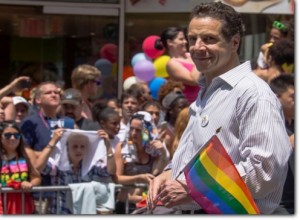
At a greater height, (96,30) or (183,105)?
(96,30)

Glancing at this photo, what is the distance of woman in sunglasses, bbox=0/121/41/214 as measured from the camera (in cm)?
621

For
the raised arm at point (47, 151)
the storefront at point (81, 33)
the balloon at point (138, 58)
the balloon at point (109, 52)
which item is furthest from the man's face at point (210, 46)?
the balloon at point (109, 52)

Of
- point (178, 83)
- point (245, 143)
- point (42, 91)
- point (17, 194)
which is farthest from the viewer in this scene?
point (178, 83)

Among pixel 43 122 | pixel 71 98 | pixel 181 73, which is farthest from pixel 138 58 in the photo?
pixel 43 122

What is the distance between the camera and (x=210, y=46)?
129 inches

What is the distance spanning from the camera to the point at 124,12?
10.5m

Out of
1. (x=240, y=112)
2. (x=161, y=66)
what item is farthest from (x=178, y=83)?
(x=240, y=112)

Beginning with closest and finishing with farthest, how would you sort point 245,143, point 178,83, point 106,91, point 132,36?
point 245,143, point 178,83, point 106,91, point 132,36

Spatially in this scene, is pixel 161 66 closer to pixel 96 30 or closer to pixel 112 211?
pixel 96 30

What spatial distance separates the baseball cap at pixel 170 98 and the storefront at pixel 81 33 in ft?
8.10

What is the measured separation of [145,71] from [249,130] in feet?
19.6

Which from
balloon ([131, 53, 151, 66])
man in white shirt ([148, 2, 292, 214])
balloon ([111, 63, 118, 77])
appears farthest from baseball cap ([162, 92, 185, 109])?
man in white shirt ([148, 2, 292, 214])

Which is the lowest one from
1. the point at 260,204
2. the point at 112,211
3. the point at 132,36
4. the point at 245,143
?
the point at 112,211

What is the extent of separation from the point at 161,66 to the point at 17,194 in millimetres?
3275
